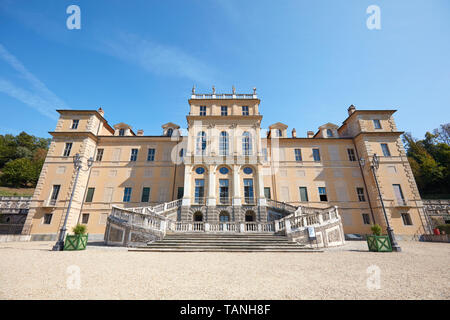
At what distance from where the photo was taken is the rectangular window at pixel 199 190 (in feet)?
70.4

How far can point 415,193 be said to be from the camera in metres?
22.6

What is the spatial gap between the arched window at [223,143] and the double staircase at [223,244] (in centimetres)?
1109

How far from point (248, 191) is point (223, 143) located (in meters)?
6.53

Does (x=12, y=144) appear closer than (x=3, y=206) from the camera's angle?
No

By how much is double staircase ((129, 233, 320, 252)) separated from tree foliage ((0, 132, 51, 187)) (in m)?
47.6

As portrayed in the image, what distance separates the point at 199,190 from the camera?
72.3ft

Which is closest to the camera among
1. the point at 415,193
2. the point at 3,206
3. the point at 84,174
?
the point at 415,193

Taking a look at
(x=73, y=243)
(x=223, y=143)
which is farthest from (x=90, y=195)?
(x=223, y=143)

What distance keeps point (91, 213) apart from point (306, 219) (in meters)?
24.2

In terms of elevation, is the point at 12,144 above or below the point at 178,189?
above

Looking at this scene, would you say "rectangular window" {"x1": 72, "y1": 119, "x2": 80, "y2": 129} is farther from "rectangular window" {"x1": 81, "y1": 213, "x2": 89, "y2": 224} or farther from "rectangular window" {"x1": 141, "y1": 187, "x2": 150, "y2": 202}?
"rectangular window" {"x1": 141, "y1": 187, "x2": 150, "y2": 202}

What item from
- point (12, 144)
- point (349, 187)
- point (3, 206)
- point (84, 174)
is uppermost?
point (12, 144)
